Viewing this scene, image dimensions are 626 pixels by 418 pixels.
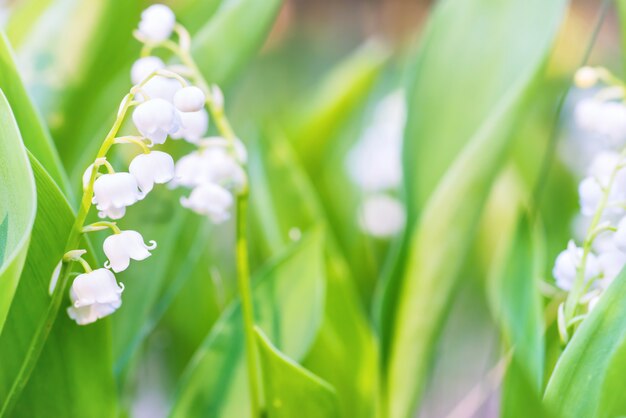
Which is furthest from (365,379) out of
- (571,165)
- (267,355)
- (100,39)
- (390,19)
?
(390,19)

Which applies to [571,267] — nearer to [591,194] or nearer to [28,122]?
[591,194]

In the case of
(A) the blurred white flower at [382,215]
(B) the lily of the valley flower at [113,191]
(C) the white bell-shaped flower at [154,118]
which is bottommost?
(A) the blurred white flower at [382,215]

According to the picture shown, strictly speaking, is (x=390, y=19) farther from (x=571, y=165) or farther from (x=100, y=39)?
(x=100, y=39)

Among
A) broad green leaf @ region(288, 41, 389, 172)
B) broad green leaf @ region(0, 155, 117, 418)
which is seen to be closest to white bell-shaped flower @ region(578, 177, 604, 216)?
broad green leaf @ region(0, 155, 117, 418)

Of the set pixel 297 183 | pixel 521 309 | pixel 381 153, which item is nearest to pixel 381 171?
pixel 381 153

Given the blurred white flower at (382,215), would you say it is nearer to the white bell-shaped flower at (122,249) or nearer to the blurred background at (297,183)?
the blurred background at (297,183)

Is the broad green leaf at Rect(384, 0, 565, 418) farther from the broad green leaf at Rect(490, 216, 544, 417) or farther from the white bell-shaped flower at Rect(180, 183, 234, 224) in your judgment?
the white bell-shaped flower at Rect(180, 183, 234, 224)

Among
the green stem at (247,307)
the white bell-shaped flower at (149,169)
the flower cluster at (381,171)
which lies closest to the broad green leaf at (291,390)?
the green stem at (247,307)

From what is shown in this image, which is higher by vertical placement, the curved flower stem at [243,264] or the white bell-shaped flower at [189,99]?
the white bell-shaped flower at [189,99]
